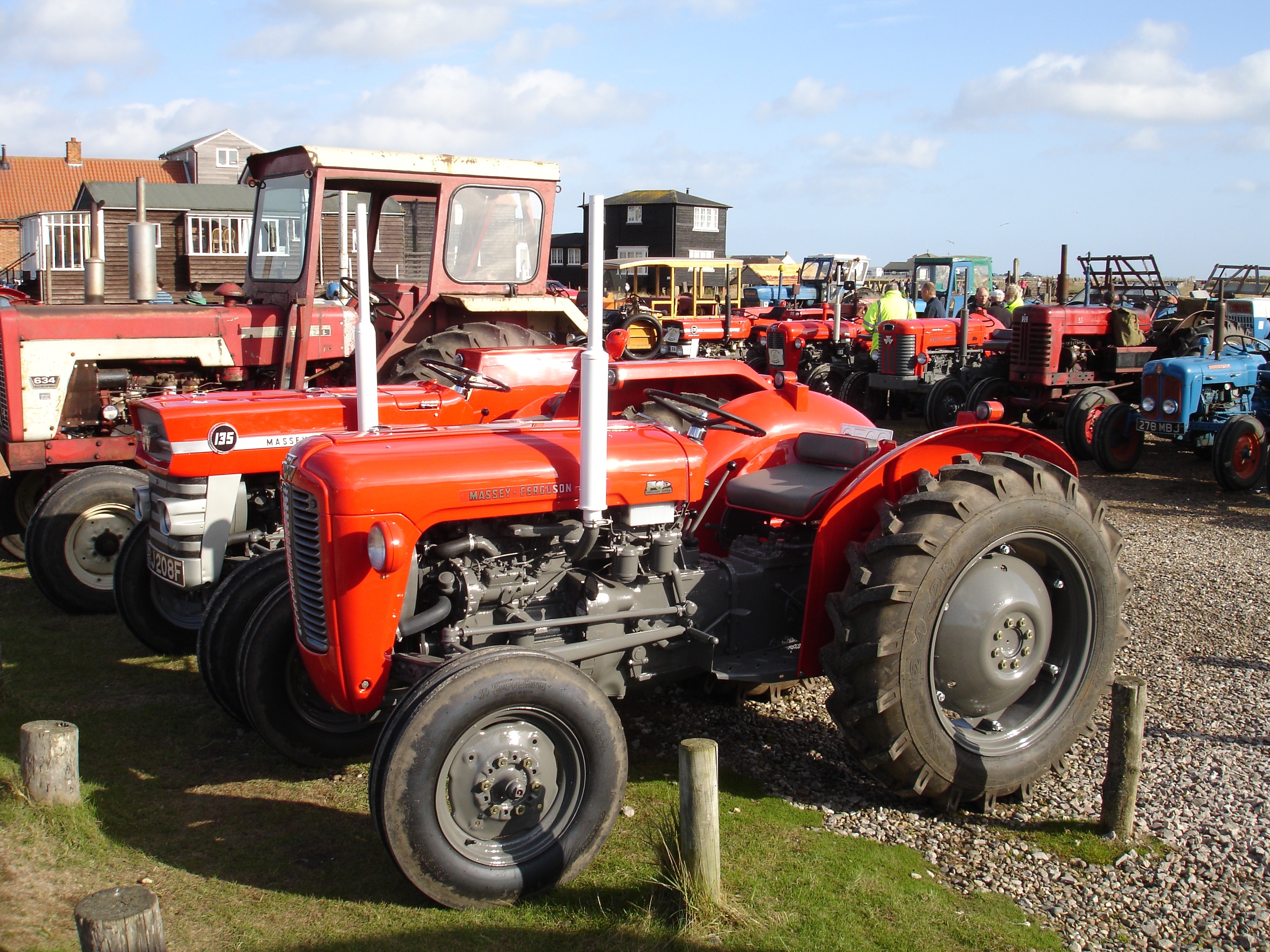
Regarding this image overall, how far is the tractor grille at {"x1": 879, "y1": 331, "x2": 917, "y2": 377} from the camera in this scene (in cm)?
1312

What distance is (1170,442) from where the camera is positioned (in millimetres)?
11086

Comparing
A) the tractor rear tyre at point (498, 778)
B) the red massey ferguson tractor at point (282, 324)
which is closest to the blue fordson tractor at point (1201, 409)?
the red massey ferguson tractor at point (282, 324)

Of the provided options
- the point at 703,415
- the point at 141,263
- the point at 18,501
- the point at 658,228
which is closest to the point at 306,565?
the point at 703,415

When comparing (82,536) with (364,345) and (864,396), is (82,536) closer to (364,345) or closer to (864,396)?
(364,345)

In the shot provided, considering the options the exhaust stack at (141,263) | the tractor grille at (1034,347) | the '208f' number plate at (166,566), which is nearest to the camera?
the '208f' number plate at (166,566)

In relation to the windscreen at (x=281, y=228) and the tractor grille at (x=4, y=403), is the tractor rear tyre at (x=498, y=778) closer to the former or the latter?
the windscreen at (x=281, y=228)

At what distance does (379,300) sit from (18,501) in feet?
8.34

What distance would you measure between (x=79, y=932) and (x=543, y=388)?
3.77 metres

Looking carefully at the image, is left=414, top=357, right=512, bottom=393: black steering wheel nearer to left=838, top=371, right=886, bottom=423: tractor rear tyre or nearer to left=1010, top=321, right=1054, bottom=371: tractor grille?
left=1010, top=321, right=1054, bottom=371: tractor grille

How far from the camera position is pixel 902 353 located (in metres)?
13.1

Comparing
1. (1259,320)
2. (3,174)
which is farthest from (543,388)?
(3,174)

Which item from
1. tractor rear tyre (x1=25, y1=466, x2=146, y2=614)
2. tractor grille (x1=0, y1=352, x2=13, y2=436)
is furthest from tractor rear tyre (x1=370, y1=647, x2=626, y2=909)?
tractor grille (x1=0, y1=352, x2=13, y2=436)

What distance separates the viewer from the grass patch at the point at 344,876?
269cm

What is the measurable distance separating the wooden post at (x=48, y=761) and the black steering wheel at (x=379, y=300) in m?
3.23
